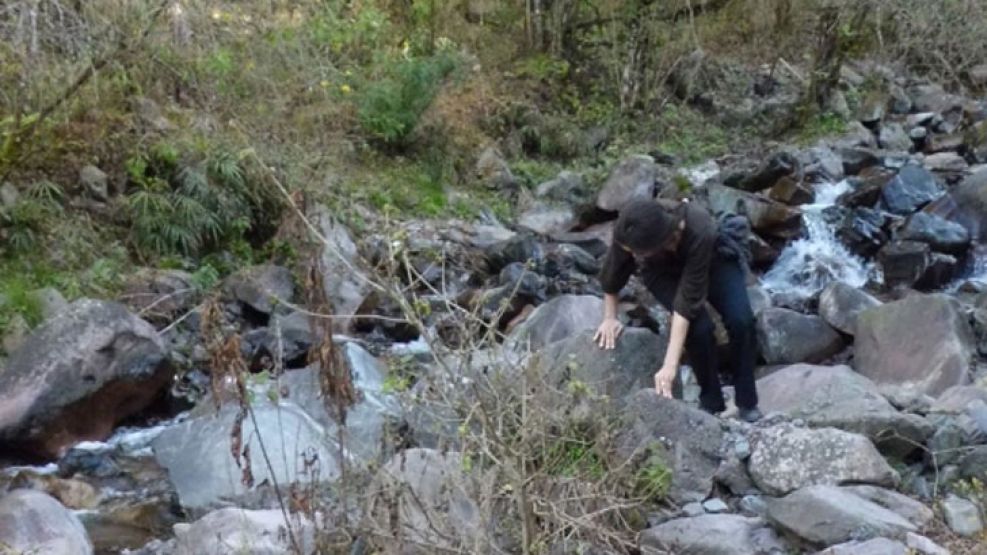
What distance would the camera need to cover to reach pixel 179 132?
35.0 feet

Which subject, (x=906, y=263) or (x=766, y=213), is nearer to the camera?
(x=906, y=263)

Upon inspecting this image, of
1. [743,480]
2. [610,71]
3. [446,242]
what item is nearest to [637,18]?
[610,71]

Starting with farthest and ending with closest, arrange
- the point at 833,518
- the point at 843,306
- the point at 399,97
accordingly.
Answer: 1. the point at 399,97
2. the point at 843,306
3. the point at 833,518

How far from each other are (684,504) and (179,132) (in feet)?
24.1

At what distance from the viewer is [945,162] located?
1273 cm

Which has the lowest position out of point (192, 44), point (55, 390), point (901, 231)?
point (901, 231)

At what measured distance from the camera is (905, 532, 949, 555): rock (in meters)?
3.86

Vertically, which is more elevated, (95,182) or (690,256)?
(690,256)

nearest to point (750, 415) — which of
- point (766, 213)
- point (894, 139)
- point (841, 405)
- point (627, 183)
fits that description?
point (841, 405)

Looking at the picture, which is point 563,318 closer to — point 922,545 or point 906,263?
point 922,545

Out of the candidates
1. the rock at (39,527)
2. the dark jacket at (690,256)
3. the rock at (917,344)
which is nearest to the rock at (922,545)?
the dark jacket at (690,256)

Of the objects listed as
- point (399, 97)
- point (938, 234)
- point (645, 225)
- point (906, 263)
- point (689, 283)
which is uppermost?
point (645, 225)

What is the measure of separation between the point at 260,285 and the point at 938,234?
5.63 meters

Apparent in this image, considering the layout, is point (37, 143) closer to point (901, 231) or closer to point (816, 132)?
point (901, 231)
